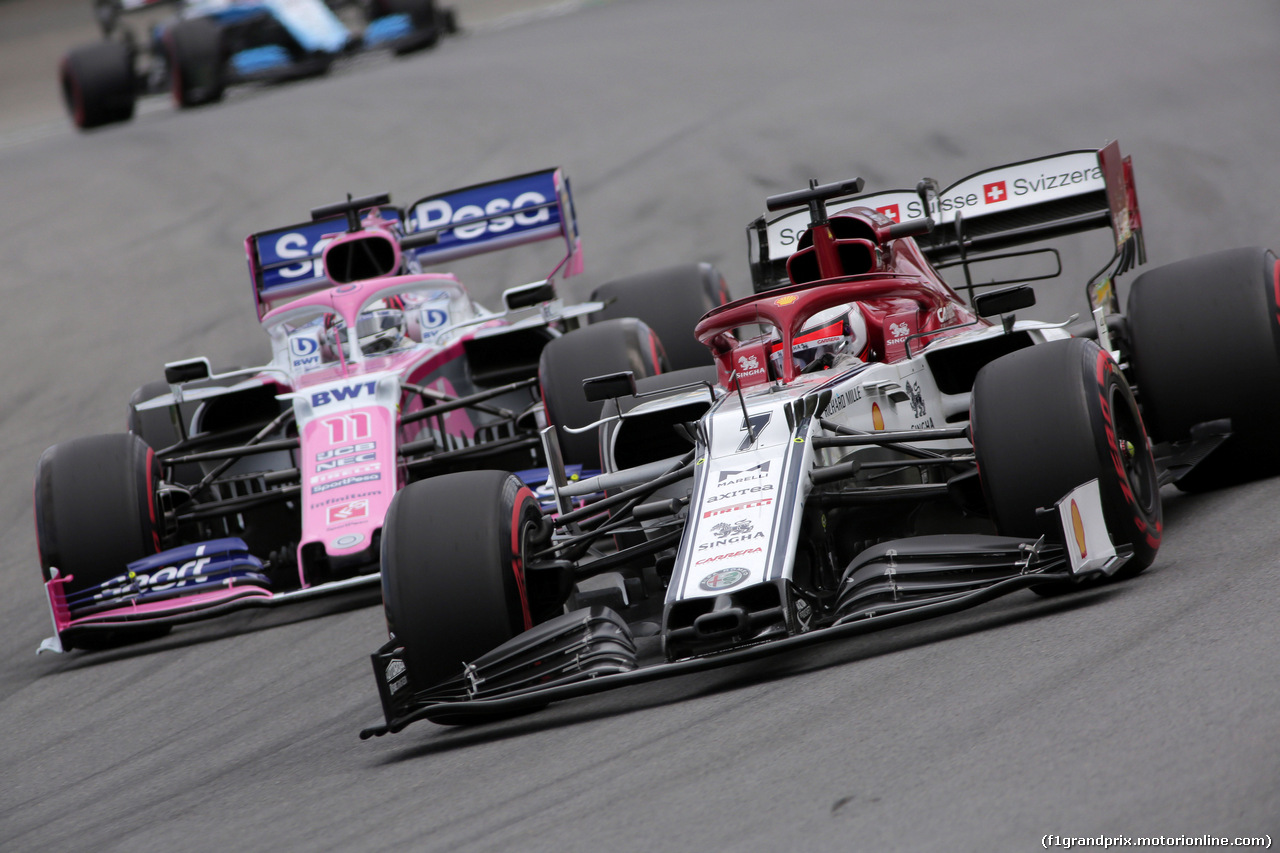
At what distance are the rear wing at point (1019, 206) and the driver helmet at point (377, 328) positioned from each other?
2.48 m

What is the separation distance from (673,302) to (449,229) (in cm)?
174

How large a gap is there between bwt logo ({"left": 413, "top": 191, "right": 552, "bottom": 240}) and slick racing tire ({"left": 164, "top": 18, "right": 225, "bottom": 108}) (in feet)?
44.3

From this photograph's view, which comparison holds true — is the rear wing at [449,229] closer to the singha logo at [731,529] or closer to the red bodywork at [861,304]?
the red bodywork at [861,304]

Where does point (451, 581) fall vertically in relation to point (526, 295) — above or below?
below

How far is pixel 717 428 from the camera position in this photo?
6.39 metres

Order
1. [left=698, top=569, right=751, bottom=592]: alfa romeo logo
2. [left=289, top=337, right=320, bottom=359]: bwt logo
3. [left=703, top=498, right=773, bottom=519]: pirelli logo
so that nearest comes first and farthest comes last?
[left=698, top=569, right=751, bottom=592]: alfa romeo logo → [left=703, top=498, right=773, bottom=519]: pirelli logo → [left=289, top=337, right=320, bottom=359]: bwt logo

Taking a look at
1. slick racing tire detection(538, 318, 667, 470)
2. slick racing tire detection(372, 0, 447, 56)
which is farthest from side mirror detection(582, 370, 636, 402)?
slick racing tire detection(372, 0, 447, 56)

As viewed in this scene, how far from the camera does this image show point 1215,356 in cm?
732

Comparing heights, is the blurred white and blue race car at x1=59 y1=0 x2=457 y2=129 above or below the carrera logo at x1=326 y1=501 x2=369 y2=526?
above

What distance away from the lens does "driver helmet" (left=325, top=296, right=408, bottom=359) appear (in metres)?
10.3

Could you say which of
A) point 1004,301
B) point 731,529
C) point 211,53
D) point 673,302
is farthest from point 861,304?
point 211,53

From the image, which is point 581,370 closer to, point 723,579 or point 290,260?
point 290,260

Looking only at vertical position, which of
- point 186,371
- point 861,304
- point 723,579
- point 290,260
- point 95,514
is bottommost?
point 723,579

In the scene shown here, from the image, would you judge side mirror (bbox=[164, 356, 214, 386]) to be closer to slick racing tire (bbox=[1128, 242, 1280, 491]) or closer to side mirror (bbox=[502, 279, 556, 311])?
side mirror (bbox=[502, 279, 556, 311])
